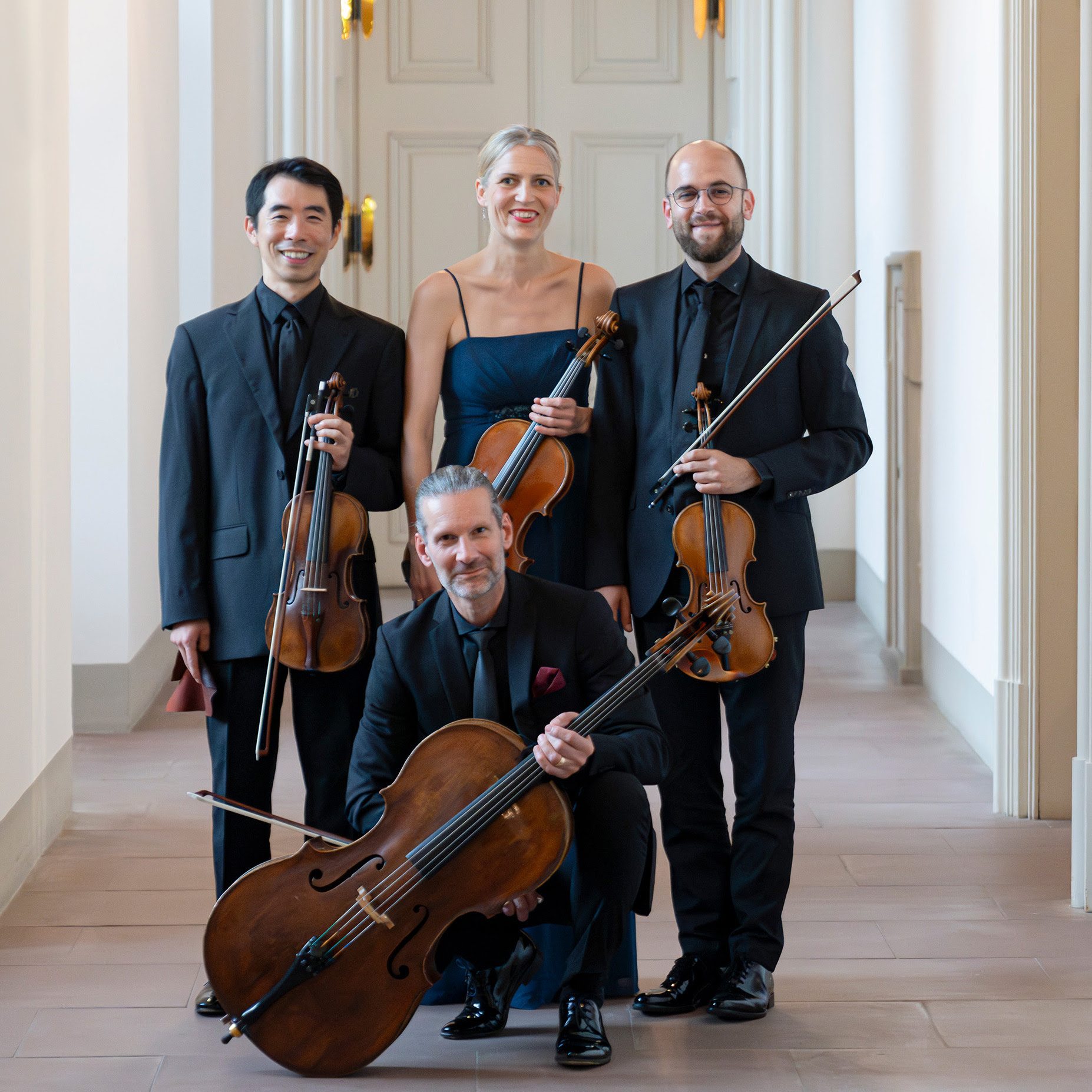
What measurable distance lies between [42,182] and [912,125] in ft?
10.0

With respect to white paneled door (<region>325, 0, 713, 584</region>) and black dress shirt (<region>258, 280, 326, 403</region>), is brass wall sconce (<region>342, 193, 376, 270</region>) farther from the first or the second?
black dress shirt (<region>258, 280, 326, 403</region>)

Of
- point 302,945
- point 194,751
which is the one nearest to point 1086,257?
point 302,945

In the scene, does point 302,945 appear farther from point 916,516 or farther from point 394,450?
point 916,516

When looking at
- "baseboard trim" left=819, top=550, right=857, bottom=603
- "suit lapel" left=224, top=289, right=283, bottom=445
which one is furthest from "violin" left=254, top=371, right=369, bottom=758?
"baseboard trim" left=819, top=550, right=857, bottom=603

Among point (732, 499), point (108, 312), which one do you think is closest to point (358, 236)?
point (108, 312)

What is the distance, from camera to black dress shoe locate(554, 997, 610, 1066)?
7.01 feet

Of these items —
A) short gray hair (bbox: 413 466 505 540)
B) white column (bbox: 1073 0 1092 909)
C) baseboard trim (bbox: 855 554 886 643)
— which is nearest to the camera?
short gray hair (bbox: 413 466 505 540)

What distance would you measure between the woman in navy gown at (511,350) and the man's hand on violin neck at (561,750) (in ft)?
1.65

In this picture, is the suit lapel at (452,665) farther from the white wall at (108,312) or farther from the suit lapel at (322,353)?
the white wall at (108,312)

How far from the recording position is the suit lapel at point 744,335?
7.34 feet

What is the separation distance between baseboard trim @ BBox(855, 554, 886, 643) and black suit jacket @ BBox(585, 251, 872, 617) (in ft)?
10.7

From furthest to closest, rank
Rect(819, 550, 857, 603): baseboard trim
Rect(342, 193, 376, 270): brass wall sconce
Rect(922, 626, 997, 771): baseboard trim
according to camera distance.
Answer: Rect(819, 550, 857, 603): baseboard trim, Rect(342, 193, 376, 270): brass wall sconce, Rect(922, 626, 997, 771): baseboard trim

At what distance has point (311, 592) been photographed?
2195mm

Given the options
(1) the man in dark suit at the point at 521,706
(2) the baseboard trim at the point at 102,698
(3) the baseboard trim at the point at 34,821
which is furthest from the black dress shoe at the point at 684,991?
(2) the baseboard trim at the point at 102,698
